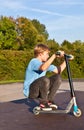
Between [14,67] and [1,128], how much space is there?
15.3 m

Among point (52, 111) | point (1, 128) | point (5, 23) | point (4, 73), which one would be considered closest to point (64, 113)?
point (52, 111)

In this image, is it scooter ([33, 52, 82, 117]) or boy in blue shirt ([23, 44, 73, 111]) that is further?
boy in blue shirt ([23, 44, 73, 111])

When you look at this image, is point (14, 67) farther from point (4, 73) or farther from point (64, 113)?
point (64, 113)

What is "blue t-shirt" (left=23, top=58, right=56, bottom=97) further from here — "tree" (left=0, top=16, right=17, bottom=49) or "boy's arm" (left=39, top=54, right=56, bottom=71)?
"tree" (left=0, top=16, right=17, bottom=49)

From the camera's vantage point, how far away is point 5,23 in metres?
36.5

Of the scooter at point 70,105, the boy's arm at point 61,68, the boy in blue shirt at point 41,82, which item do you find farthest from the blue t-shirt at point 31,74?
the scooter at point 70,105

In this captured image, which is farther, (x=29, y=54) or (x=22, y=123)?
(x=29, y=54)

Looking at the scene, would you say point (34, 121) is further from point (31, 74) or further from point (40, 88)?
point (31, 74)

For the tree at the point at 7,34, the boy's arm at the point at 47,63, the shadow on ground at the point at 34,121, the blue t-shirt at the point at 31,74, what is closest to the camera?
the shadow on ground at the point at 34,121

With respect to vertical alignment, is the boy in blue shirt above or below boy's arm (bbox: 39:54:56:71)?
below

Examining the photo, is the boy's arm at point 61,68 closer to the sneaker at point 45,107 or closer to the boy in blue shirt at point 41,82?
the boy in blue shirt at point 41,82

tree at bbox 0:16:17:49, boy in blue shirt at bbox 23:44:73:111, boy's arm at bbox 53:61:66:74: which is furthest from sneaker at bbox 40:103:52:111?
tree at bbox 0:16:17:49

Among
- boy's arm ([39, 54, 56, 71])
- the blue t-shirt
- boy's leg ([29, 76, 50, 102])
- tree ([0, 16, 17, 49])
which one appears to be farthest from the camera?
tree ([0, 16, 17, 49])

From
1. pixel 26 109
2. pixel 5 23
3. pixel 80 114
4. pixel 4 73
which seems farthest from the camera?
pixel 5 23
